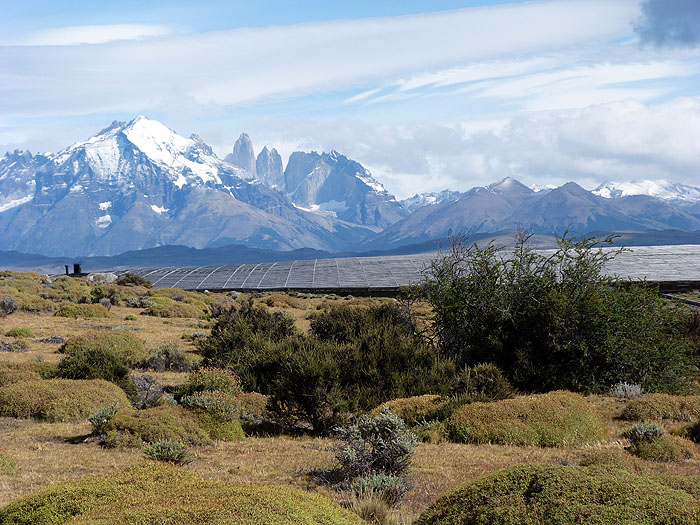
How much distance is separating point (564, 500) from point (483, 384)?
Answer: 9.26 m

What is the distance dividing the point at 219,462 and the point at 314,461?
158 centimetres

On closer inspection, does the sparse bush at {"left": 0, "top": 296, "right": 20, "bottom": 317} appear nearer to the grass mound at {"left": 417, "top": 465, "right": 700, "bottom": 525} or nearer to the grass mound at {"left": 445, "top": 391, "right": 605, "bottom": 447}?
the grass mound at {"left": 445, "top": 391, "right": 605, "bottom": 447}

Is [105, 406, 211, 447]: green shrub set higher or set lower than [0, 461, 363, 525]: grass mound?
lower

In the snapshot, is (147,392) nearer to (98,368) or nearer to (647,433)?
(98,368)

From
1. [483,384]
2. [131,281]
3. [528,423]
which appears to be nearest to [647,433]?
[528,423]

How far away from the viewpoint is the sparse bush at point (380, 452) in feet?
29.1

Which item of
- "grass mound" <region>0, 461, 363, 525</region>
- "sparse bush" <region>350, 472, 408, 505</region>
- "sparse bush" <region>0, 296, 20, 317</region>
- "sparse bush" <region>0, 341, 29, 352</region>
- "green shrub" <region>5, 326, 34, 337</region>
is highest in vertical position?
"sparse bush" <region>0, 296, 20, 317</region>

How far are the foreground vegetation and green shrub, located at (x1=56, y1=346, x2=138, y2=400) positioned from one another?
0.18 feet

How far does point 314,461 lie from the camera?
34.0ft

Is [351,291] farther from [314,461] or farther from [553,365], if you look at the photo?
[314,461]

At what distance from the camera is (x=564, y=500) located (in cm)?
518

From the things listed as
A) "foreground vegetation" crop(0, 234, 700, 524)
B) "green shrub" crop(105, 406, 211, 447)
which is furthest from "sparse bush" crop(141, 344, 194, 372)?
"green shrub" crop(105, 406, 211, 447)

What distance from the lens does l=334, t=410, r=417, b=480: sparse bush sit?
29.1 feet

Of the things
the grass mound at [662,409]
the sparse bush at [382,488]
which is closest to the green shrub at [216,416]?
the sparse bush at [382,488]
